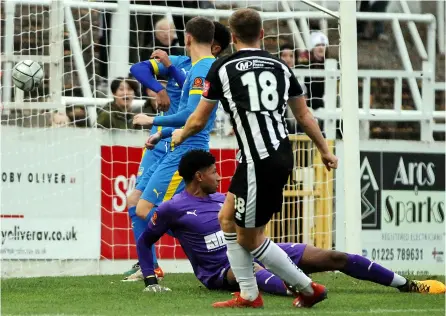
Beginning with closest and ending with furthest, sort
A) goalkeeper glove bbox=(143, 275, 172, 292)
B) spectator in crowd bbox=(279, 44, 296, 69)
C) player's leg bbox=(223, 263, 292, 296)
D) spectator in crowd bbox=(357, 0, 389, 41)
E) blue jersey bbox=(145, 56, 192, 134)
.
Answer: player's leg bbox=(223, 263, 292, 296) → goalkeeper glove bbox=(143, 275, 172, 292) → blue jersey bbox=(145, 56, 192, 134) → spectator in crowd bbox=(279, 44, 296, 69) → spectator in crowd bbox=(357, 0, 389, 41)

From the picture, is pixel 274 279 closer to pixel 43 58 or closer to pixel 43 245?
Answer: pixel 43 245

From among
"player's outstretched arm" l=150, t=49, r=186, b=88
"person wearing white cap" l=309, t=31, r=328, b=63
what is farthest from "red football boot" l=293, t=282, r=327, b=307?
"person wearing white cap" l=309, t=31, r=328, b=63

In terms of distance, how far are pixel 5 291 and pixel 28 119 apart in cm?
356

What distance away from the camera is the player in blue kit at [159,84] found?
9617 millimetres

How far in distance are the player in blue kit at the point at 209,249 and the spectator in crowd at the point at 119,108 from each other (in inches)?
156

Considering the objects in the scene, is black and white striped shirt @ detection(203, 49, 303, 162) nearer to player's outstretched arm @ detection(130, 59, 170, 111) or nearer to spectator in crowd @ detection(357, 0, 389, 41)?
player's outstretched arm @ detection(130, 59, 170, 111)

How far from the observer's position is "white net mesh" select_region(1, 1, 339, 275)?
11.9m

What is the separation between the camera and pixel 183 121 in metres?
8.77

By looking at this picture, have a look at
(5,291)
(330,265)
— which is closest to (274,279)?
(330,265)

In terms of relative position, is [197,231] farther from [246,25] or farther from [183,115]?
[246,25]

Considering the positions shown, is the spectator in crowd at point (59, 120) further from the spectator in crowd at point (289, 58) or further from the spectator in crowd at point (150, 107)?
the spectator in crowd at point (289, 58)

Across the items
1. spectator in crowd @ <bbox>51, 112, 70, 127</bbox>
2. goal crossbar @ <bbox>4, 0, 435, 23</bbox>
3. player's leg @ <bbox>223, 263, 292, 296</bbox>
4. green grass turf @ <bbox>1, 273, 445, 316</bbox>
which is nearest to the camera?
green grass turf @ <bbox>1, 273, 445, 316</bbox>

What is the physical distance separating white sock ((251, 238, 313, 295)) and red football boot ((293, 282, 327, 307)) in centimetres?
11

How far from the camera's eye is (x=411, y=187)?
13.6 metres
